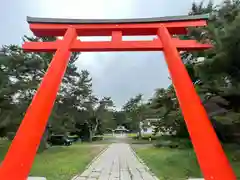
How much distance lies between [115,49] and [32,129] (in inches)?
128

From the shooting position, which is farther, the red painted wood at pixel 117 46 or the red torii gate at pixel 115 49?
the red painted wood at pixel 117 46

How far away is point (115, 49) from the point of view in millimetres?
8141

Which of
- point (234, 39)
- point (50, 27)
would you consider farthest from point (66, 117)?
point (234, 39)

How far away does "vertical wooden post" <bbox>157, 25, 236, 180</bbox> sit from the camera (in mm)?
5400

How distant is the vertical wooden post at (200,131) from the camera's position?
17.7ft

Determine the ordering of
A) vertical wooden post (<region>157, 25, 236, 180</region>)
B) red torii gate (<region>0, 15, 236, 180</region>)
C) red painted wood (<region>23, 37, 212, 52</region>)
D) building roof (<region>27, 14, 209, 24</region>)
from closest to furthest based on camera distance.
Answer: vertical wooden post (<region>157, 25, 236, 180</region>)
red torii gate (<region>0, 15, 236, 180</region>)
red painted wood (<region>23, 37, 212, 52</region>)
building roof (<region>27, 14, 209, 24</region>)

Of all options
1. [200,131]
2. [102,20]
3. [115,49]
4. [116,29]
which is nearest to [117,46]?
[115,49]

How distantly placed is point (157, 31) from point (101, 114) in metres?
42.7

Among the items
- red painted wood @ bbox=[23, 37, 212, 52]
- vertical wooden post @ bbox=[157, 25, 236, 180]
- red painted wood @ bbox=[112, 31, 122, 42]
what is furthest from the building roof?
vertical wooden post @ bbox=[157, 25, 236, 180]

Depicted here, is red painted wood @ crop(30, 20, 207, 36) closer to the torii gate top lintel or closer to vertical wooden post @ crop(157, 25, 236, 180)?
the torii gate top lintel

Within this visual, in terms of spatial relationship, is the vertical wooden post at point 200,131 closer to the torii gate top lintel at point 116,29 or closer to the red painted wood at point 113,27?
the torii gate top lintel at point 116,29

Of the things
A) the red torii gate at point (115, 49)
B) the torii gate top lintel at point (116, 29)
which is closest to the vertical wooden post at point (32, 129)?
the red torii gate at point (115, 49)

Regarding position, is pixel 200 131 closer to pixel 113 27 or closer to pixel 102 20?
pixel 113 27

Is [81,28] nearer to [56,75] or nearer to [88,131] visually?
[56,75]
